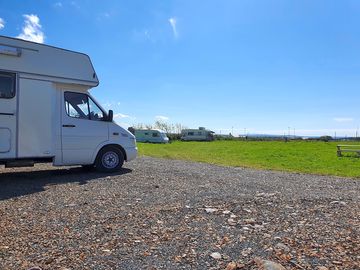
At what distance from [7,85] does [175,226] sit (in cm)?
619

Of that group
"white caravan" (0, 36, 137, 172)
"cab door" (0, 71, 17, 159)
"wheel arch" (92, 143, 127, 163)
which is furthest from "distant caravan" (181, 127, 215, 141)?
"cab door" (0, 71, 17, 159)

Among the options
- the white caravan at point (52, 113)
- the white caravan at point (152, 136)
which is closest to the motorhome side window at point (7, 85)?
the white caravan at point (52, 113)

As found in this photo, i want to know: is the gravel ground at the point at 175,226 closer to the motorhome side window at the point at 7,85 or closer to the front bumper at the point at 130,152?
the motorhome side window at the point at 7,85

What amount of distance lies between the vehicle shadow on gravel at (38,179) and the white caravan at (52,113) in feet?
1.38

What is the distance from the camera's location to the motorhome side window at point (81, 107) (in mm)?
9852

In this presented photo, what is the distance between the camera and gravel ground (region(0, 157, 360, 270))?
380 centimetres

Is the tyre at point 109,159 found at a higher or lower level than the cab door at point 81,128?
lower

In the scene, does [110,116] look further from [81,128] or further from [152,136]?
[152,136]

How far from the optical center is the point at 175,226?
4.93 meters

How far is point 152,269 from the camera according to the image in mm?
3578

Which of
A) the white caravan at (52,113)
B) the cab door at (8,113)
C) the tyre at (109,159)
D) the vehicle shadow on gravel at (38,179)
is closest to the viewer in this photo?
the vehicle shadow on gravel at (38,179)

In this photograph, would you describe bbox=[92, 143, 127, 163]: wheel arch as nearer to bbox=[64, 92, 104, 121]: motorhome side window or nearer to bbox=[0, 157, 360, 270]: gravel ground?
bbox=[64, 92, 104, 121]: motorhome side window

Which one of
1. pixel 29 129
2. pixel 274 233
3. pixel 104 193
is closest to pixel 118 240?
pixel 274 233

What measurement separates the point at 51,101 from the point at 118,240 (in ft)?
20.3
